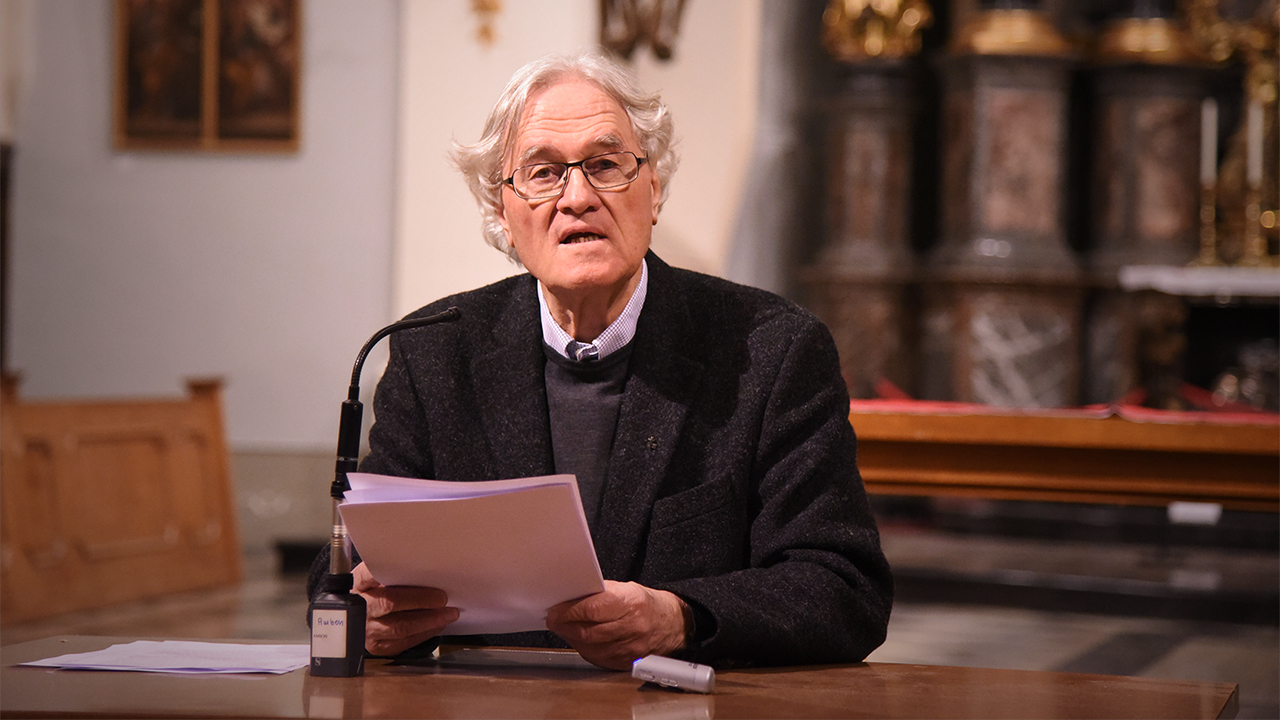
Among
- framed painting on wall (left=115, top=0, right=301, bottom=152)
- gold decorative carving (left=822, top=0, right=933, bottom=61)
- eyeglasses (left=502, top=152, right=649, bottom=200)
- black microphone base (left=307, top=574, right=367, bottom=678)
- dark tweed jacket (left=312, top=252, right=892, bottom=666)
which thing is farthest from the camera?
gold decorative carving (left=822, top=0, right=933, bottom=61)

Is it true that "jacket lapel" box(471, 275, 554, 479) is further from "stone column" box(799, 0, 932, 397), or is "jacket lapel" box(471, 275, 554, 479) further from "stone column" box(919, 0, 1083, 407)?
"stone column" box(799, 0, 932, 397)

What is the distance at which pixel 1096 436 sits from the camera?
354 centimetres

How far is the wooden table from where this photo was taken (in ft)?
4.87

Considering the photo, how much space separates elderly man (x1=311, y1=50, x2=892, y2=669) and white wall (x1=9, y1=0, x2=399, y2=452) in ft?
21.9

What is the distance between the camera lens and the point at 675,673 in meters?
1.60

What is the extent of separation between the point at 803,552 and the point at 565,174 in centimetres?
70

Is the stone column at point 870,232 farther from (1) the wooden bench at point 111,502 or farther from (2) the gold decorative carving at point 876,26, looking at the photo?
(1) the wooden bench at point 111,502

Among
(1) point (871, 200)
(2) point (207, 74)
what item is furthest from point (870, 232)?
(2) point (207, 74)

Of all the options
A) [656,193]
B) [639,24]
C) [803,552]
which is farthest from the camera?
[639,24]

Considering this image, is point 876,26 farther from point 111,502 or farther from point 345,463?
point 345,463

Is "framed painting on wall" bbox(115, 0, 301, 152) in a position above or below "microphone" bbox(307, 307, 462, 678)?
above

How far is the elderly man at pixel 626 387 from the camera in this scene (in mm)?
2076

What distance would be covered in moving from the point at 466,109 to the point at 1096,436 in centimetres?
548

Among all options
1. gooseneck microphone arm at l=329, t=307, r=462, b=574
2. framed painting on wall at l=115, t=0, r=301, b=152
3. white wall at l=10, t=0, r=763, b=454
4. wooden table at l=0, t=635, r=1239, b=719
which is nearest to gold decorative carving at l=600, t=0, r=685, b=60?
white wall at l=10, t=0, r=763, b=454
